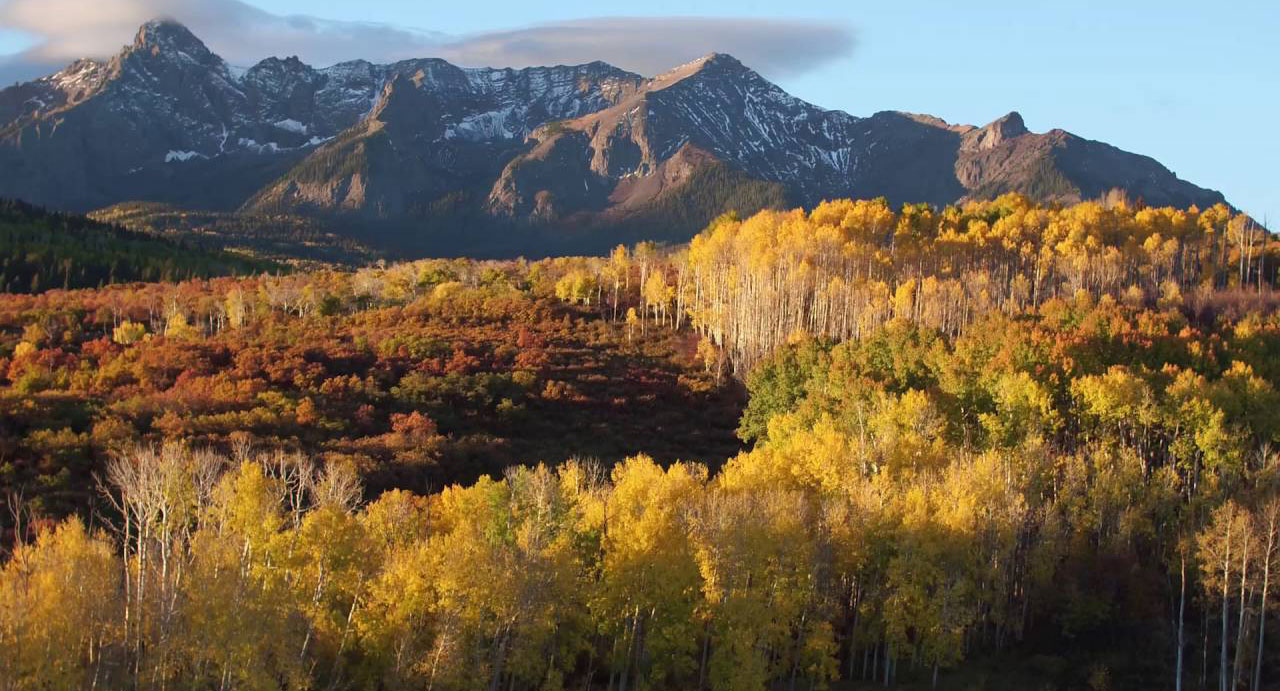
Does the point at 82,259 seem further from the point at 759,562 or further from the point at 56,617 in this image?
the point at 56,617

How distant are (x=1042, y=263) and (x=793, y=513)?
219ft

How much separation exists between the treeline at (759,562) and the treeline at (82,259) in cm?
10966

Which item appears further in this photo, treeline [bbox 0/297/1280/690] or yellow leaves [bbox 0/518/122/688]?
treeline [bbox 0/297/1280/690]

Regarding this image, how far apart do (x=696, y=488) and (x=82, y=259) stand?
14001cm

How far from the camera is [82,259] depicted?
166500mm

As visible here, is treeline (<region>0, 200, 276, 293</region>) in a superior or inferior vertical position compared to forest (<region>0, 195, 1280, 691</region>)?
superior

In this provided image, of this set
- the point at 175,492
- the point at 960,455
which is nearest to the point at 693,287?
the point at 960,455

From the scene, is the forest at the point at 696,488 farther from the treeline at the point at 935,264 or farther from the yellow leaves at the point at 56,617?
the treeline at the point at 935,264

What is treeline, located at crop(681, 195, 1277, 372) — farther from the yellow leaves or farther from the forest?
the yellow leaves

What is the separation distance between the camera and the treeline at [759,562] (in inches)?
1407

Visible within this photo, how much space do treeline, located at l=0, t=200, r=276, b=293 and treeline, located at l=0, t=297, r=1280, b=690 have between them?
109657 mm

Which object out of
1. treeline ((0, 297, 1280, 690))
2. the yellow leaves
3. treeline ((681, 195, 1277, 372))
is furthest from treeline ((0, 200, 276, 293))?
the yellow leaves

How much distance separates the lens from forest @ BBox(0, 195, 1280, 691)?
38.9 metres

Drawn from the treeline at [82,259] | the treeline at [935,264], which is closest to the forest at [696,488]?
the treeline at [935,264]
